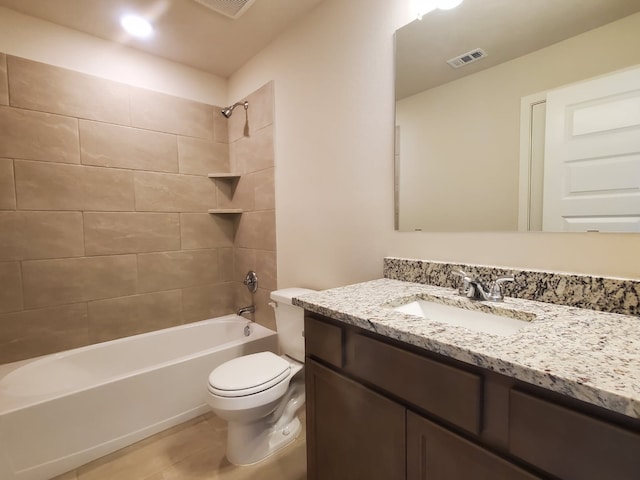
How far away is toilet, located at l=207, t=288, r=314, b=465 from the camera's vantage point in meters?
1.43

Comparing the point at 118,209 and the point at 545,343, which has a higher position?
the point at 118,209

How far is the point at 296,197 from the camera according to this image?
6.68 ft

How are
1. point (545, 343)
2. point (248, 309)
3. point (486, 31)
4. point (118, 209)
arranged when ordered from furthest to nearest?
point (248, 309) < point (118, 209) < point (486, 31) < point (545, 343)

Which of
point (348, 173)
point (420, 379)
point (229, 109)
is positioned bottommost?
point (420, 379)

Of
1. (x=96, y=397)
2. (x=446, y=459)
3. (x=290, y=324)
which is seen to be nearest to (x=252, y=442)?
(x=290, y=324)

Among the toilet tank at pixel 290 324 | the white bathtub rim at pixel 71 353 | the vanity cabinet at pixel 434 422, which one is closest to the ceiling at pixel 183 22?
the toilet tank at pixel 290 324

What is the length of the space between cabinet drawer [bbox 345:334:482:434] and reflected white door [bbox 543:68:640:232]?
2.27 ft

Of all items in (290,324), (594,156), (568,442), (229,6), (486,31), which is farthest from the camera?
(290,324)

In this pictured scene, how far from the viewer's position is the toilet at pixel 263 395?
1.43 meters

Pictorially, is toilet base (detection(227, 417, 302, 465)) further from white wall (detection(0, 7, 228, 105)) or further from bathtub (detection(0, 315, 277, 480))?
white wall (detection(0, 7, 228, 105))

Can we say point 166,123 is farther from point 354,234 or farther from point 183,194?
point 354,234

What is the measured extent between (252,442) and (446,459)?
1199 mm

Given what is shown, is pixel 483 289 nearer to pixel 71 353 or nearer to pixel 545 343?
pixel 545 343

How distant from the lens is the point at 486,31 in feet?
3.83
